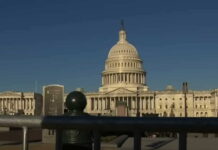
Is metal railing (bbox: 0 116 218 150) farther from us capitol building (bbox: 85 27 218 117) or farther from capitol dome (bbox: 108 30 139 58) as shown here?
capitol dome (bbox: 108 30 139 58)

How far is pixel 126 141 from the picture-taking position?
90.9ft

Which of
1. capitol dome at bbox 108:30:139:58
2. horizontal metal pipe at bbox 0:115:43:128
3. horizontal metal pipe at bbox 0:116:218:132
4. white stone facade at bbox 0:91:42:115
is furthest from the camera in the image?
capitol dome at bbox 108:30:139:58

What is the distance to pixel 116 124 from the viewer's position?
3.43 metres

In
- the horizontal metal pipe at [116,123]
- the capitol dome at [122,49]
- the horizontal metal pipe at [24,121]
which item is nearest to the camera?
the horizontal metal pipe at [116,123]

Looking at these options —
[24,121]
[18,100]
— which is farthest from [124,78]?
[24,121]

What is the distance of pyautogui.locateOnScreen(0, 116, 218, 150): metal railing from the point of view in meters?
3.25

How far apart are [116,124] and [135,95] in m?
150

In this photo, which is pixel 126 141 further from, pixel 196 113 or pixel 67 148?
pixel 196 113

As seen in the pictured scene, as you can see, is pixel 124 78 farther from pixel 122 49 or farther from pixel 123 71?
pixel 122 49

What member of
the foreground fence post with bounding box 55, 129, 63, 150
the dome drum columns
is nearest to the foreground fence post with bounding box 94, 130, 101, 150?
the foreground fence post with bounding box 55, 129, 63, 150

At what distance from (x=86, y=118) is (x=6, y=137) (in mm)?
25226

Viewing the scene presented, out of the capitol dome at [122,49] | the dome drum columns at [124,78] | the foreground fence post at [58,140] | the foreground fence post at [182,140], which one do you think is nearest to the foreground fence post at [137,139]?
the foreground fence post at [182,140]

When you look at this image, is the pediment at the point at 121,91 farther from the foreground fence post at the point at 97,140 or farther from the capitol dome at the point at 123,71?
the foreground fence post at the point at 97,140

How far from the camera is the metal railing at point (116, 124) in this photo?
3.25 metres
